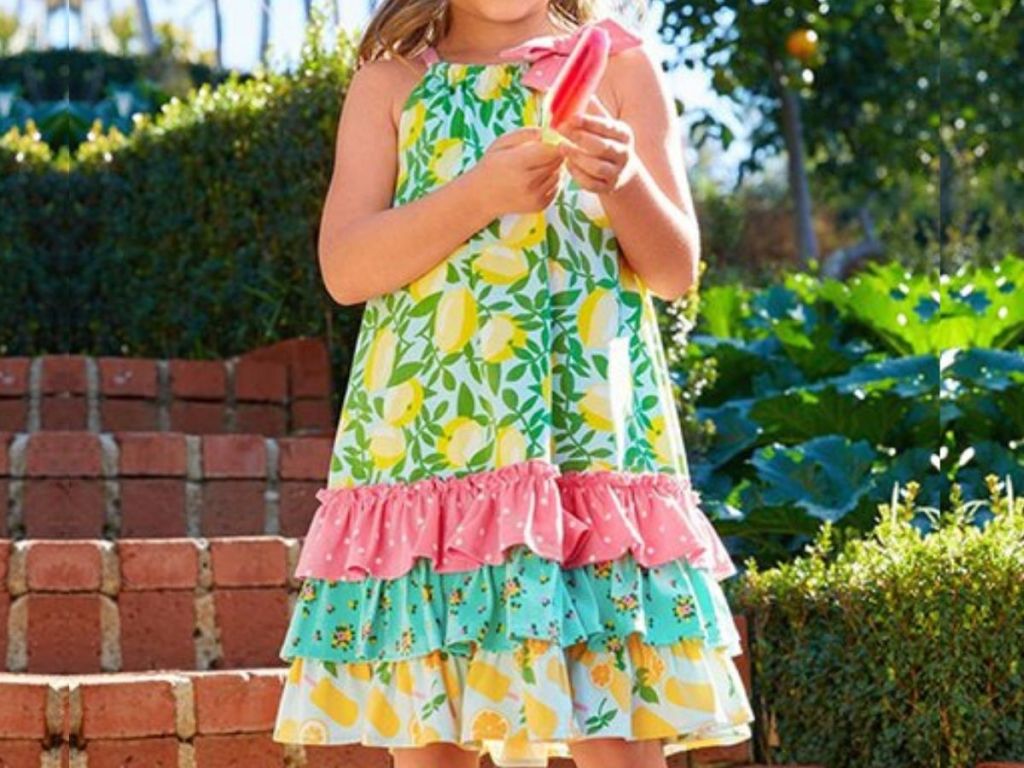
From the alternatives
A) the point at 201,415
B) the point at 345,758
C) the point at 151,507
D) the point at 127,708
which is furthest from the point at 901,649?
the point at 201,415

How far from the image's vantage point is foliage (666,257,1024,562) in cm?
515

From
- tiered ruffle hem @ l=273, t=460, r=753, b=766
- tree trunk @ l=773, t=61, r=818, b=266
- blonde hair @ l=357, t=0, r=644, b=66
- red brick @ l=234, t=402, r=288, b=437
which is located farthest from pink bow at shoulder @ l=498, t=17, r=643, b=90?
tree trunk @ l=773, t=61, r=818, b=266

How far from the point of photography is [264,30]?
7.50 meters

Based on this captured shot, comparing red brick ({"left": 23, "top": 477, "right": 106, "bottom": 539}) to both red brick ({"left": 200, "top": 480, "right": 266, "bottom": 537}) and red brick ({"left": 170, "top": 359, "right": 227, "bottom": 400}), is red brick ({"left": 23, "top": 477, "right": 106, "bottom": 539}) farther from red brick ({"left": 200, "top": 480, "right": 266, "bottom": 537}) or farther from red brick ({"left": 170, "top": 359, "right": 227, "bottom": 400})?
red brick ({"left": 170, "top": 359, "right": 227, "bottom": 400})

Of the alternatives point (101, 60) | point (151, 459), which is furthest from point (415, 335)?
point (101, 60)

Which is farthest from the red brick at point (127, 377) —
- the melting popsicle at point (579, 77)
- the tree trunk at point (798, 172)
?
the tree trunk at point (798, 172)

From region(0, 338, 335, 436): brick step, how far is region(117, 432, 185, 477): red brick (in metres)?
0.71

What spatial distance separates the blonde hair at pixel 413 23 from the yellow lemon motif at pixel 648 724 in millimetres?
1067

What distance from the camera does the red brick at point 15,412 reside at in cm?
636

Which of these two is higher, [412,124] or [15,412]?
[15,412]

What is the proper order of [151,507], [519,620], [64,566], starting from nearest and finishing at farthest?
[519,620]
[64,566]
[151,507]

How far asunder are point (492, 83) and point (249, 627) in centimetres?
210

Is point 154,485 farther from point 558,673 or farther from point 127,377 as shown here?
point 558,673

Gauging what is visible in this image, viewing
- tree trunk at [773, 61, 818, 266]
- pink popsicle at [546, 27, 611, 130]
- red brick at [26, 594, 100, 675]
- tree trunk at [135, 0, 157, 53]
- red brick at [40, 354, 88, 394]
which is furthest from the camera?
tree trunk at [773, 61, 818, 266]
